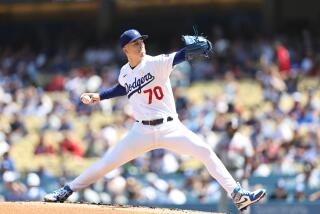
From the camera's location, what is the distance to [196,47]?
784cm

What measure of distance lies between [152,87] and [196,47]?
0.55 meters

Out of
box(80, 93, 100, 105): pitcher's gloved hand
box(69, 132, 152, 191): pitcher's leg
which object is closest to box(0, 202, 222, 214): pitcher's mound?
box(69, 132, 152, 191): pitcher's leg

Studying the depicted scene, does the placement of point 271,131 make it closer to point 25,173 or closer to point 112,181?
point 112,181

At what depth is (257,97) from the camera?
62.2ft

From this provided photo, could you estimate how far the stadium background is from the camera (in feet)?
45.2

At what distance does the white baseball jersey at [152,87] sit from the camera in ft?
26.2

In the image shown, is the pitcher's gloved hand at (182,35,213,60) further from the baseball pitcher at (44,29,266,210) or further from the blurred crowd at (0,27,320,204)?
the blurred crowd at (0,27,320,204)

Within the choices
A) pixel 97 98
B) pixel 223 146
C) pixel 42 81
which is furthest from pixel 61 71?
pixel 97 98

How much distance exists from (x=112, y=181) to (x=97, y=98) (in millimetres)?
5557

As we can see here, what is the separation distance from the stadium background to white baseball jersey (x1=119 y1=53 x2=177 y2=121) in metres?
4.02

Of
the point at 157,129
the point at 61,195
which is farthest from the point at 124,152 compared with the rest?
the point at 61,195

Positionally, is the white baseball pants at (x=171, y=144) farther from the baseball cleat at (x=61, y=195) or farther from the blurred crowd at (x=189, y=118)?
the blurred crowd at (x=189, y=118)

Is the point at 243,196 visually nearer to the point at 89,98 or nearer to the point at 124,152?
the point at 124,152

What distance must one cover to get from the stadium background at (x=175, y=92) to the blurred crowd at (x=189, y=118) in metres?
0.03
